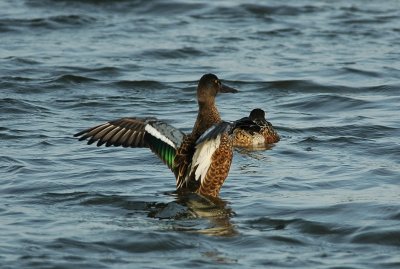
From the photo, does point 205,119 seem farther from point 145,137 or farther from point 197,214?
point 197,214

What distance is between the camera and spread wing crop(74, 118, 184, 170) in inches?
384

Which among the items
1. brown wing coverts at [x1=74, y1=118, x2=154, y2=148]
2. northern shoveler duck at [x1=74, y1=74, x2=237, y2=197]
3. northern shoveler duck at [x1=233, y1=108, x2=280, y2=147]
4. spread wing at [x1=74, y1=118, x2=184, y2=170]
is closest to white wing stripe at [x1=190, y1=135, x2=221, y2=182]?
northern shoveler duck at [x1=74, y1=74, x2=237, y2=197]

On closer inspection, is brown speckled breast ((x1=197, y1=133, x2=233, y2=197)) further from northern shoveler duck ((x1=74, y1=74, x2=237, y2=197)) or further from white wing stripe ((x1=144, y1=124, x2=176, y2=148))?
white wing stripe ((x1=144, y1=124, x2=176, y2=148))

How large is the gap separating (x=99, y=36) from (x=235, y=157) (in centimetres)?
681

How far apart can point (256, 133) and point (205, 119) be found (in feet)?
9.31

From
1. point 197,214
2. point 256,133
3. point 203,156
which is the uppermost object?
point 203,156

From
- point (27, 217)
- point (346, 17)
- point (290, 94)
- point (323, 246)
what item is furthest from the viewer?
point (346, 17)

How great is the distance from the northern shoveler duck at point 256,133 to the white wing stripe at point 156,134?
252 centimetres

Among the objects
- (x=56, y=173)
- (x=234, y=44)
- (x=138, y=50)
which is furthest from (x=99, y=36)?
(x=56, y=173)

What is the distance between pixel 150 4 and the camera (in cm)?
2144

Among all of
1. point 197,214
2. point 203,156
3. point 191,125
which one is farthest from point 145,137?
point 191,125

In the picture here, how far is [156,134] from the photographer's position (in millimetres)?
9766

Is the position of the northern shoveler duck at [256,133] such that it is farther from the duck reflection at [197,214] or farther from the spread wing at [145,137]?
the spread wing at [145,137]

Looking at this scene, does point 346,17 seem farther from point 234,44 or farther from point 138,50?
point 138,50
